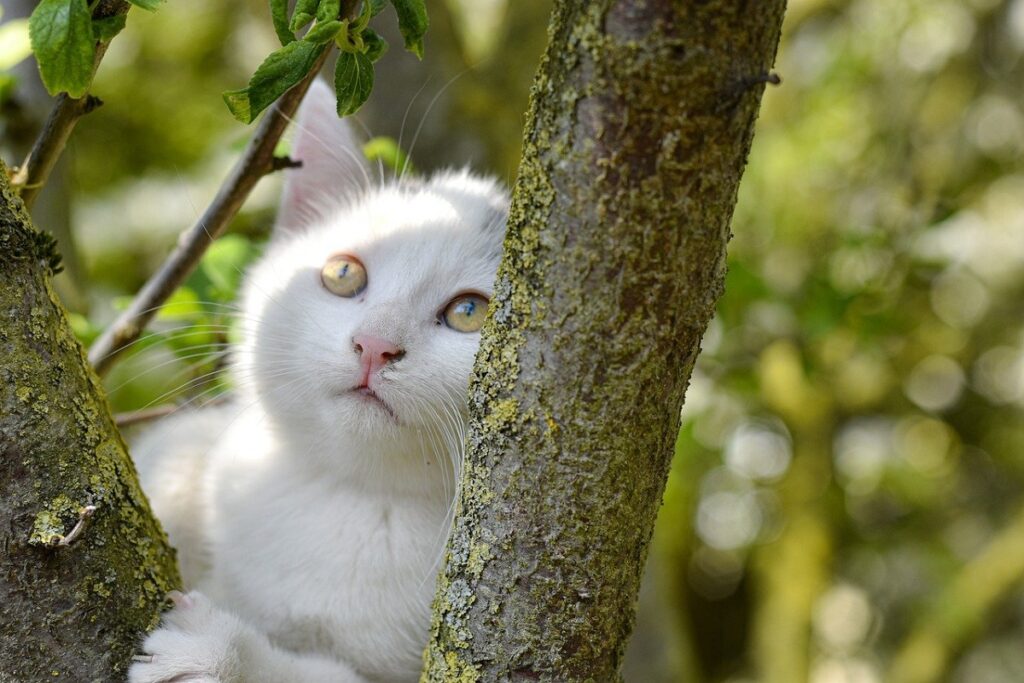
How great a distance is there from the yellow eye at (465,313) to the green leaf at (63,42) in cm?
53

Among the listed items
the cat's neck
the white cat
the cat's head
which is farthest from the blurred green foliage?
the cat's neck

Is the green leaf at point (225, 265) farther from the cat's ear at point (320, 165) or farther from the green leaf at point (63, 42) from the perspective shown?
the green leaf at point (63, 42)

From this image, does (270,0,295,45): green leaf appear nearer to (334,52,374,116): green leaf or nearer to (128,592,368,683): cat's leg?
(334,52,374,116): green leaf

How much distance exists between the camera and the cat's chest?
3.84ft

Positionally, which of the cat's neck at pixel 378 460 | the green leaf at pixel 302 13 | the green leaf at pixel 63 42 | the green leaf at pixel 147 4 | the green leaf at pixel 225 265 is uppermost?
the green leaf at pixel 302 13

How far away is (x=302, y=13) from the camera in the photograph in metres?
0.72

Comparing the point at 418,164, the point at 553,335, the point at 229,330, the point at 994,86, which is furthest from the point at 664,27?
the point at 994,86

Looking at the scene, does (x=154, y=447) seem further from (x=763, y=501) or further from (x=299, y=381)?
(x=763, y=501)

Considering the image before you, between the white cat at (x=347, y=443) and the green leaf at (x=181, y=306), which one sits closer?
the white cat at (x=347, y=443)

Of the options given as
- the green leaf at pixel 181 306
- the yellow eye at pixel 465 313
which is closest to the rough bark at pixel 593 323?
the yellow eye at pixel 465 313

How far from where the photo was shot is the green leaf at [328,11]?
714 mm

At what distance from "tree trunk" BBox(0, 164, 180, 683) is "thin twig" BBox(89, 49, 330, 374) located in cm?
28

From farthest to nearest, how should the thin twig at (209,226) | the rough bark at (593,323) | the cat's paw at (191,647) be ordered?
the thin twig at (209,226) < the cat's paw at (191,647) < the rough bark at (593,323)

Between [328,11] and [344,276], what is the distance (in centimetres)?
55
